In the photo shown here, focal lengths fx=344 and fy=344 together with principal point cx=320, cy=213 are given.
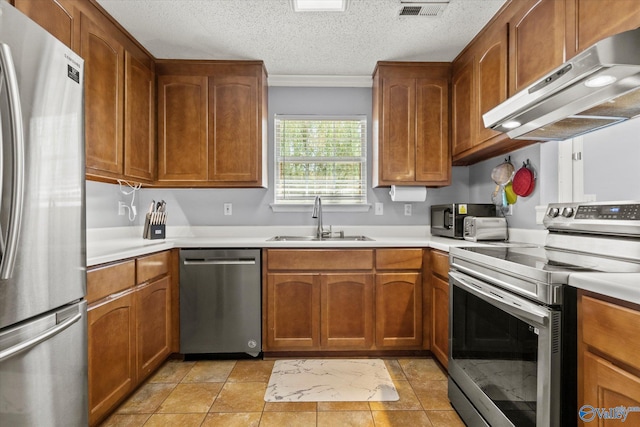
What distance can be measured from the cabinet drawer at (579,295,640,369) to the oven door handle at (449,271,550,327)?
0.11 meters

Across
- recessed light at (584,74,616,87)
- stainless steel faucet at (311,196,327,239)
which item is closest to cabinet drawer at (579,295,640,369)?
recessed light at (584,74,616,87)

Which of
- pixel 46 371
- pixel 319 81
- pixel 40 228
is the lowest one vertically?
pixel 46 371

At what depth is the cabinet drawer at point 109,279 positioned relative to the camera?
1.61 m

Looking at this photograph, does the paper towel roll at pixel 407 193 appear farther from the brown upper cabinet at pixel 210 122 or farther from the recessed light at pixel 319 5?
the recessed light at pixel 319 5

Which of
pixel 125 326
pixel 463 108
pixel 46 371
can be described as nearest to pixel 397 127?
pixel 463 108

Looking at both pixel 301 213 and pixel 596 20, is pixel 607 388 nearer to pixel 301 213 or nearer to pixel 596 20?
pixel 596 20

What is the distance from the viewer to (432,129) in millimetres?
2795

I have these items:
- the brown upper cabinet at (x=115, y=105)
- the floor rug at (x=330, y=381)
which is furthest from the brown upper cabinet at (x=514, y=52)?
the brown upper cabinet at (x=115, y=105)

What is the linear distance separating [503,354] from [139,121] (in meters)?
2.65

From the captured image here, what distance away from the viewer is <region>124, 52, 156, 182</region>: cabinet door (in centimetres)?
235

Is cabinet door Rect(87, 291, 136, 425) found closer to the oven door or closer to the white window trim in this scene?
the white window trim

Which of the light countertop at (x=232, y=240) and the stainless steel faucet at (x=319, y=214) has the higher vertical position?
the stainless steel faucet at (x=319, y=214)

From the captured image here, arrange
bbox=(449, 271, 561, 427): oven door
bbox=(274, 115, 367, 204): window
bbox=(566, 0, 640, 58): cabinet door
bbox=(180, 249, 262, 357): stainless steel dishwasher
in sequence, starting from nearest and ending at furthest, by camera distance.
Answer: bbox=(449, 271, 561, 427): oven door → bbox=(566, 0, 640, 58): cabinet door → bbox=(180, 249, 262, 357): stainless steel dishwasher → bbox=(274, 115, 367, 204): window

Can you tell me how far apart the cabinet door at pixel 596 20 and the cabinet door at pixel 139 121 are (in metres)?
2.55
